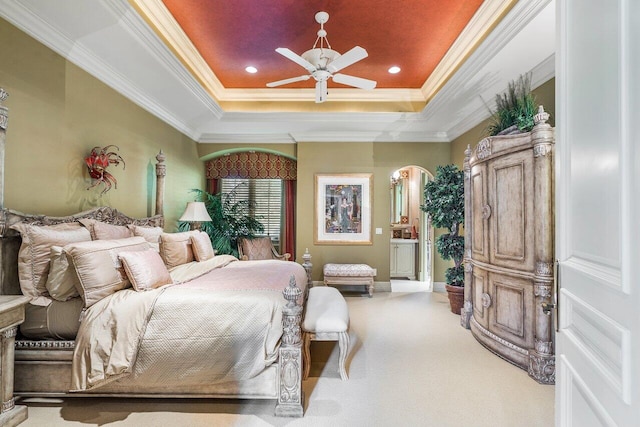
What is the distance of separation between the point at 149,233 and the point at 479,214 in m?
3.56

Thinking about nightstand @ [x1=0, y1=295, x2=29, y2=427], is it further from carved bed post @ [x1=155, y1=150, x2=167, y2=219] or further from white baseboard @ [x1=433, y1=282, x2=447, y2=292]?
white baseboard @ [x1=433, y1=282, x2=447, y2=292]

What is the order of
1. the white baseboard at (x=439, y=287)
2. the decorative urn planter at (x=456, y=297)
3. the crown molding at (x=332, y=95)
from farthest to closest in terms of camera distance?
the white baseboard at (x=439, y=287), the crown molding at (x=332, y=95), the decorative urn planter at (x=456, y=297)

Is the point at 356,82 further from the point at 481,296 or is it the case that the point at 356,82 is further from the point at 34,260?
the point at 34,260

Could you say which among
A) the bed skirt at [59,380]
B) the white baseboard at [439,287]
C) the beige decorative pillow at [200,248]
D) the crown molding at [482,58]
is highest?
the crown molding at [482,58]

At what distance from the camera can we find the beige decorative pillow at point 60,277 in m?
2.18

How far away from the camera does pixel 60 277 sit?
7.16 ft

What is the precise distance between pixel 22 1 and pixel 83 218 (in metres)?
1.65

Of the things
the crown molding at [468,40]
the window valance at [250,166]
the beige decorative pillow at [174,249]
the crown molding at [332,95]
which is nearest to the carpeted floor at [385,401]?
the beige decorative pillow at [174,249]

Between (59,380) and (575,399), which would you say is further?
(59,380)

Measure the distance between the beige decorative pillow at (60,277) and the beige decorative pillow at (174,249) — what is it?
1.24 metres

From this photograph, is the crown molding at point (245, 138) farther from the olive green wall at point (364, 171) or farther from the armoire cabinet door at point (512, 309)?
the armoire cabinet door at point (512, 309)

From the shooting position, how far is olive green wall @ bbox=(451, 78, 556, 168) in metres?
3.24

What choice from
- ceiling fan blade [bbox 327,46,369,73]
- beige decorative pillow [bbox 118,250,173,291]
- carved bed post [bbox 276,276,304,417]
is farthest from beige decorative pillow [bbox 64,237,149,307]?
ceiling fan blade [bbox 327,46,369,73]

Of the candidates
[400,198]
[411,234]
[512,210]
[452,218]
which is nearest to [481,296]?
[512,210]
